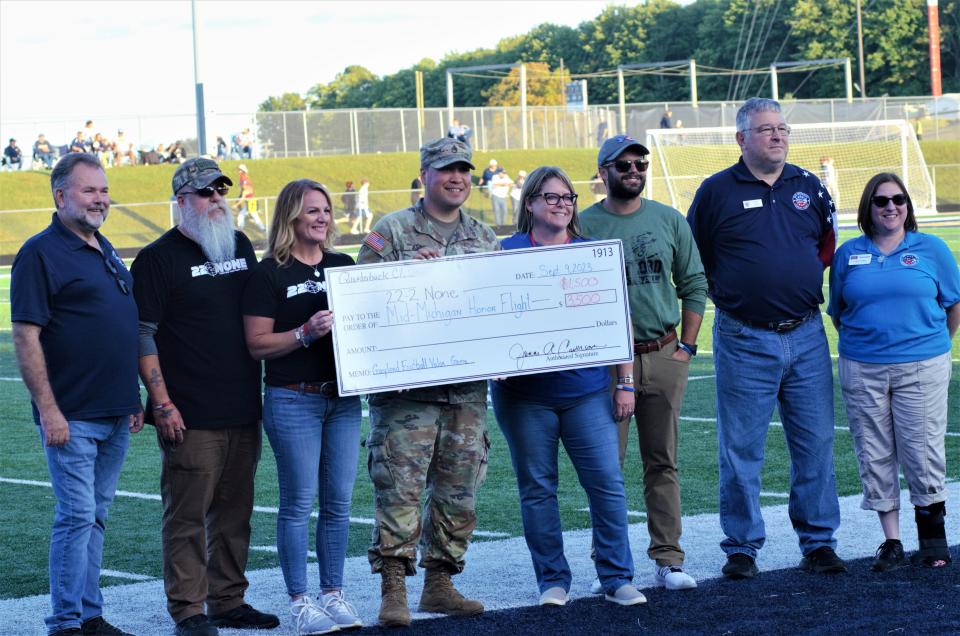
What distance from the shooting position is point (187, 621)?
573 cm

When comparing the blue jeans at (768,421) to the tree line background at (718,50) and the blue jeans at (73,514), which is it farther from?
the tree line background at (718,50)

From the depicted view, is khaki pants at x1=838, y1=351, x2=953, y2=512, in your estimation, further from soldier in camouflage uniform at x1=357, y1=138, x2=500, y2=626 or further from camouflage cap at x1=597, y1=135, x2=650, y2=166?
soldier in camouflage uniform at x1=357, y1=138, x2=500, y2=626

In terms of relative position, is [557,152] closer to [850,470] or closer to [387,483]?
[850,470]

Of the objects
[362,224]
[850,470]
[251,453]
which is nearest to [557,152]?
[362,224]

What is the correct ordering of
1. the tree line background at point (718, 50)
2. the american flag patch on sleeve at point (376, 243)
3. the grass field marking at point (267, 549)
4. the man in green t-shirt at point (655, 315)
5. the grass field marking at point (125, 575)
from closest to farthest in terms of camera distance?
the american flag patch on sleeve at point (376, 243)
the man in green t-shirt at point (655, 315)
the grass field marking at point (125, 575)
the grass field marking at point (267, 549)
the tree line background at point (718, 50)

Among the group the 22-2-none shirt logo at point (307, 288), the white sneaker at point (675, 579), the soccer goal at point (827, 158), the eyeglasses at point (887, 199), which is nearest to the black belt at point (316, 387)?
the 22-2-none shirt logo at point (307, 288)

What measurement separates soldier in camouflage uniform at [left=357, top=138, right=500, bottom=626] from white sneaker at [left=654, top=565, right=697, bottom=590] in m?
0.91

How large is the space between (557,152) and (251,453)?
160 ft

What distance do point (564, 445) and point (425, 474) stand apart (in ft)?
2.15

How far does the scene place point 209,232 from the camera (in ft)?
19.0

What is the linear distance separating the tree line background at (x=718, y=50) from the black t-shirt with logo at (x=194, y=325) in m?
72.8

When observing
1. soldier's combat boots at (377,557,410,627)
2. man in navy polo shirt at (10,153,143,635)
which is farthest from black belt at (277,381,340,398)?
soldier's combat boots at (377,557,410,627)

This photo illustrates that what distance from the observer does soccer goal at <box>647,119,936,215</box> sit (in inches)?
1371

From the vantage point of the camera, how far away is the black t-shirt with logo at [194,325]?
573cm
